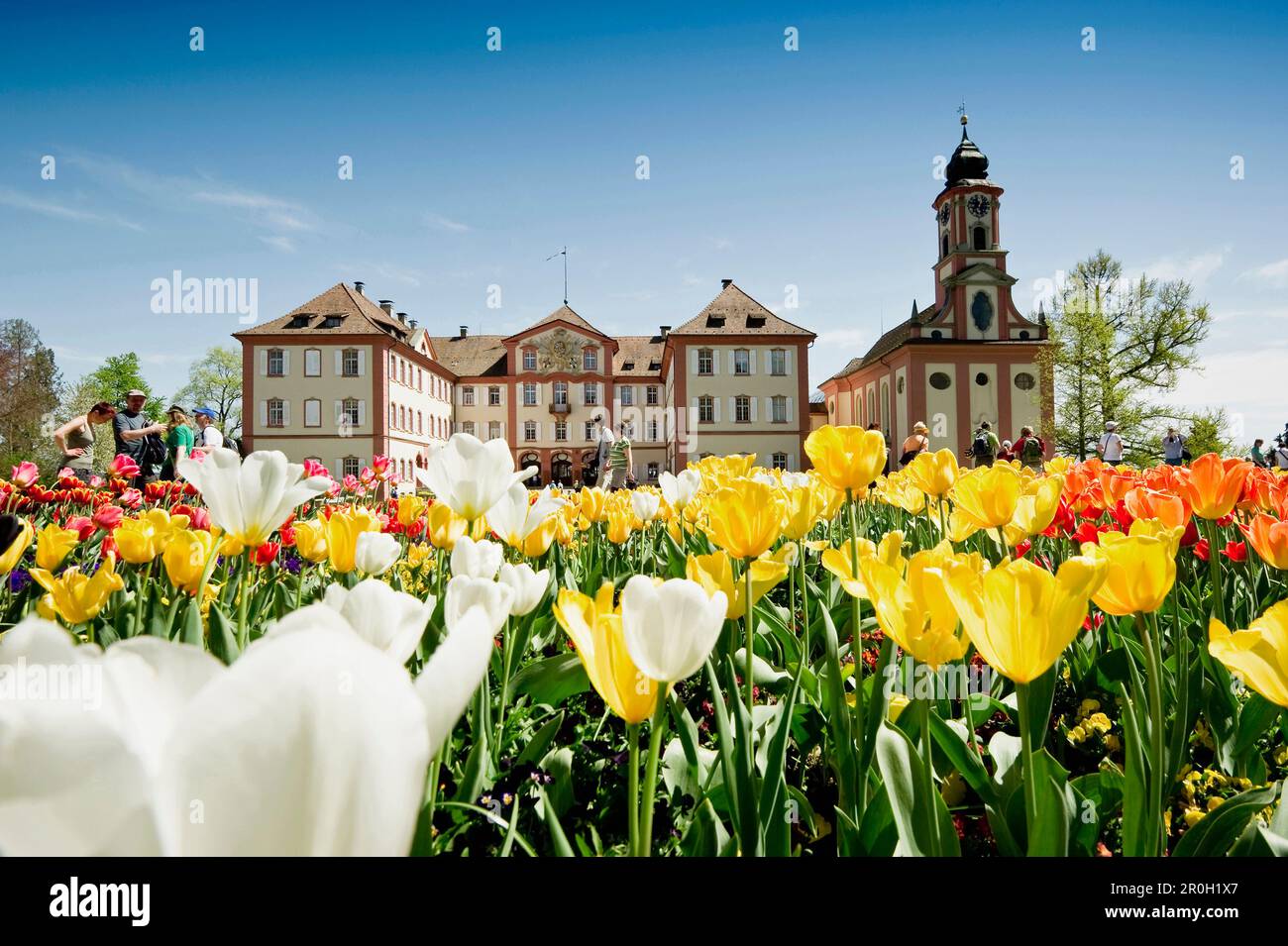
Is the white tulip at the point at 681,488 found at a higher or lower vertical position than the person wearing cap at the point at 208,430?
lower

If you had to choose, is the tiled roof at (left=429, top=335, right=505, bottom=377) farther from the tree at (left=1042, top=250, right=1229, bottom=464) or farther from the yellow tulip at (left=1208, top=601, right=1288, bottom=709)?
the yellow tulip at (left=1208, top=601, right=1288, bottom=709)

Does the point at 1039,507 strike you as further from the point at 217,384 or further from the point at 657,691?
the point at 217,384

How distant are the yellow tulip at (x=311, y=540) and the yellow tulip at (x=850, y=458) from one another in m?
1.41

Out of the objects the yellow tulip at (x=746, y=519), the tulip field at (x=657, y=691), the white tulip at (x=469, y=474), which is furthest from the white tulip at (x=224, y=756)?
the white tulip at (x=469, y=474)

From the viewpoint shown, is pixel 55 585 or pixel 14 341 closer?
pixel 55 585

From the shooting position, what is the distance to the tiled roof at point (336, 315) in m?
43.5

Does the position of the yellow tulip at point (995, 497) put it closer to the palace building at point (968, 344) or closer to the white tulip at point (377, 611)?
the white tulip at point (377, 611)

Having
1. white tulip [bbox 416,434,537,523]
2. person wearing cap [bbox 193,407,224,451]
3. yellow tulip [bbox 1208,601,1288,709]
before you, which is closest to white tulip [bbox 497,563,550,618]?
white tulip [bbox 416,434,537,523]

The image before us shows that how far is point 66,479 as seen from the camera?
443 centimetres

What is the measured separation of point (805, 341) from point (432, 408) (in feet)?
79.9

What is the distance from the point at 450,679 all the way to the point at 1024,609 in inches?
27.6

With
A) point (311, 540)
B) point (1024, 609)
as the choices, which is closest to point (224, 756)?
point (1024, 609)
